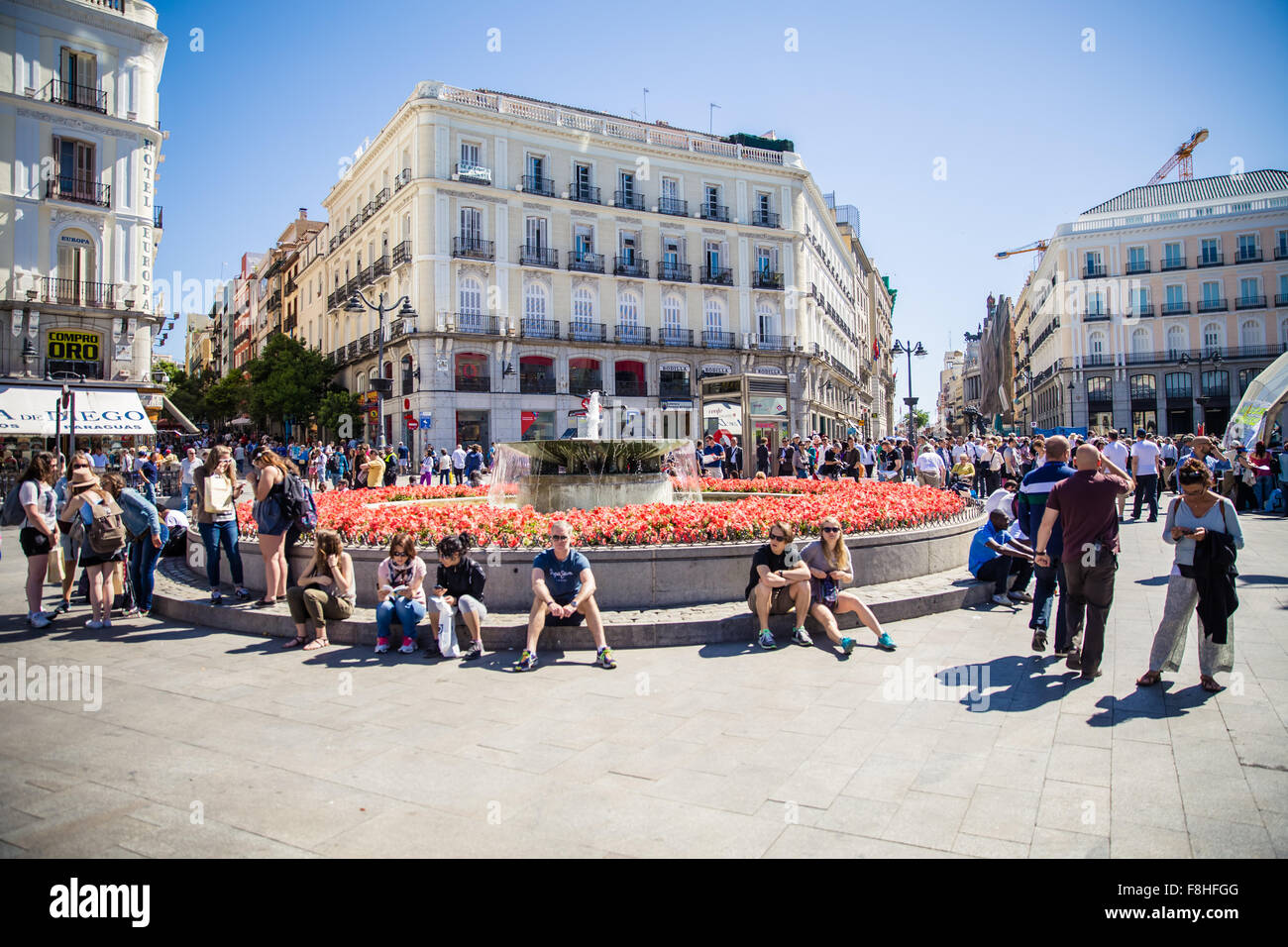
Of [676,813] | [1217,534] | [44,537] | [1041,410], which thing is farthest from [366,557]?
[1041,410]

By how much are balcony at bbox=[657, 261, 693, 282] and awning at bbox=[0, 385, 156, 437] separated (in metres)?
24.4

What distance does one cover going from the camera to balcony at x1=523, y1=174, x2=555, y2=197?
3725cm

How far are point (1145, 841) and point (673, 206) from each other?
4090 centimetres

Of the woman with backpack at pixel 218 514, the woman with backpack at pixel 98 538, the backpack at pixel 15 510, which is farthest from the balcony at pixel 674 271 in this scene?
the backpack at pixel 15 510

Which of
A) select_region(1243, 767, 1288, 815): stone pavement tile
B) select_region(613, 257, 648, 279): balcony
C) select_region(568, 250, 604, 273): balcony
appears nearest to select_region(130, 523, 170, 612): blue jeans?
select_region(1243, 767, 1288, 815): stone pavement tile

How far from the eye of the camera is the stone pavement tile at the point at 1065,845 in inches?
122

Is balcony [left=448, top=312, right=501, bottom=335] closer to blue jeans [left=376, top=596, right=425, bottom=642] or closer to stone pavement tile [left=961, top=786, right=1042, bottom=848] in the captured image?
blue jeans [left=376, top=596, right=425, bottom=642]

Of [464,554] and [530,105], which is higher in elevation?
[530,105]

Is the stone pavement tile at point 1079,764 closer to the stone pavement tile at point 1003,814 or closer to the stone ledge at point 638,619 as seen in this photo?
the stone pavement tile at point 1003,814

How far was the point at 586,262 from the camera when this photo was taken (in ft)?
127

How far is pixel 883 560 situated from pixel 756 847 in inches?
226

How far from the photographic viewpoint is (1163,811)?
3453mm

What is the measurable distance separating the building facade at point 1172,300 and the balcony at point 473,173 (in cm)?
4167

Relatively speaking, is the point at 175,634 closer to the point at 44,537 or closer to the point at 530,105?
the point at 44,537
